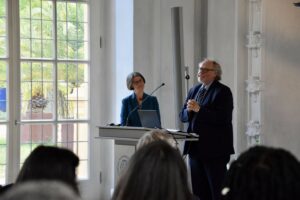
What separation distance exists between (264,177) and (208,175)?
297cm

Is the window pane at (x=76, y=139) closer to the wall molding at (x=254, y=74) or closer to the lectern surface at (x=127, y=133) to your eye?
the lectern surface at (x=127, y=133)

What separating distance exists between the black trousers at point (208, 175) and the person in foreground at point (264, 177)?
112 inches

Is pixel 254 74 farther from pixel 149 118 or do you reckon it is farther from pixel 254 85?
pixel 149 118

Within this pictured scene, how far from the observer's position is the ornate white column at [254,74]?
17.3 ft

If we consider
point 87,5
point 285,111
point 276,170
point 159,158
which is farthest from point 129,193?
point 87,5

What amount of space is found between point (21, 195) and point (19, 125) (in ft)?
16.6

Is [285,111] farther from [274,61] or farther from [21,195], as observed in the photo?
[21,195]

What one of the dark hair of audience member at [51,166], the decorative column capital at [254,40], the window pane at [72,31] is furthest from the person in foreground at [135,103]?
the dark hair of audience member at [51,166]

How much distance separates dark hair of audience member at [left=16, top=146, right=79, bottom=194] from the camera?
1.68 m

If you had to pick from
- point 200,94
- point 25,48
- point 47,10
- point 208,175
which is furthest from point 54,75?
point 208,175

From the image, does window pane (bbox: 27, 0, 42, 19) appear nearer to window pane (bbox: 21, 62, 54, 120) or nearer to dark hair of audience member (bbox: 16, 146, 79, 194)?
window pane (bbox: 21, 62, 54, 120)

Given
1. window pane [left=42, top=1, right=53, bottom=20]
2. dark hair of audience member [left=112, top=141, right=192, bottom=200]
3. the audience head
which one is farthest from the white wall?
the audience head

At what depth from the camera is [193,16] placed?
6023 mm

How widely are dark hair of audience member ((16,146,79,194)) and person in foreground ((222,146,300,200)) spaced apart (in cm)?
54
